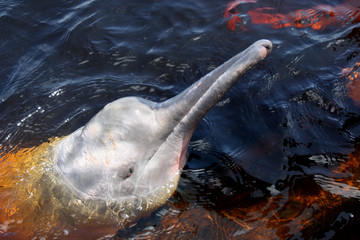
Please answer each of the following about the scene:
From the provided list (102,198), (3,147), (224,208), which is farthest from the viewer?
(3,147)

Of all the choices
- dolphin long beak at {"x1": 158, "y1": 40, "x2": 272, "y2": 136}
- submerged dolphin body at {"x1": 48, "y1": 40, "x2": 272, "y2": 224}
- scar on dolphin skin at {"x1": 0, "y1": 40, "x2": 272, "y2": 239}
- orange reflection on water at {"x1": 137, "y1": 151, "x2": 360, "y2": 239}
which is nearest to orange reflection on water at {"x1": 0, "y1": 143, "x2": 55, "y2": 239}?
scar on dolphin skin at {"x1": 0, "y1": 40, "x2": 272, "y2": 239}

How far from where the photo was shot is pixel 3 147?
6.25 meters

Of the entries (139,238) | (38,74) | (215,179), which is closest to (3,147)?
(38,74)

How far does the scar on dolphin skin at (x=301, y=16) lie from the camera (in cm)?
859

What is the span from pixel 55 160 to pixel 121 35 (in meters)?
4.15

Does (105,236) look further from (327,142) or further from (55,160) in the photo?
(327,142)

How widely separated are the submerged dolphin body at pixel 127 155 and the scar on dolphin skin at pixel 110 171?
0.04 ft

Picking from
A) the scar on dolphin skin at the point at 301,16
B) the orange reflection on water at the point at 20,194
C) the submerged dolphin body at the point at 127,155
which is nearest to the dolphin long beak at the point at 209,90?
the submerged dolphin body at the point at 127,155

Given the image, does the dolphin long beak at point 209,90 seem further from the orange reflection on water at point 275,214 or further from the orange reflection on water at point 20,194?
the orange reflection on water at point 20,194

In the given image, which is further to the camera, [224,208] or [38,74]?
[38,74]

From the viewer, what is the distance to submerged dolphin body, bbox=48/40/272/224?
473cm

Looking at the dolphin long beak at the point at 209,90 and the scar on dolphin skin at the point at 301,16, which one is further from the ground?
the dolphin long beak at the point at 209,90

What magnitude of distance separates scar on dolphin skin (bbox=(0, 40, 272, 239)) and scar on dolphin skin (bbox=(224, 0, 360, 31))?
174 inches

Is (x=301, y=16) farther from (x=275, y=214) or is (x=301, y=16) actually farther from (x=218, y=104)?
(x=275, y=214)
